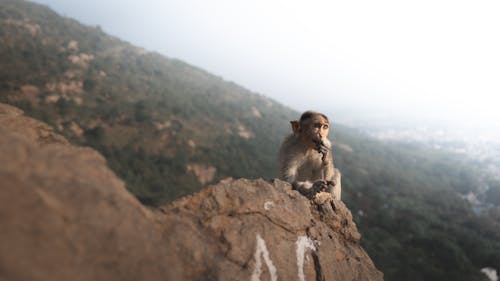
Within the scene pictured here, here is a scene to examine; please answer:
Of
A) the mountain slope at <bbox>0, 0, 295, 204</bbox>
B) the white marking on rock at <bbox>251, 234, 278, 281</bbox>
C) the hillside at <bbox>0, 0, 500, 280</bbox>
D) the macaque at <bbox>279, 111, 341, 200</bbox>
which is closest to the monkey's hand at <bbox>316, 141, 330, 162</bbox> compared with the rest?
the macaque at <bbox>279, 111, 341, 200</bbox>

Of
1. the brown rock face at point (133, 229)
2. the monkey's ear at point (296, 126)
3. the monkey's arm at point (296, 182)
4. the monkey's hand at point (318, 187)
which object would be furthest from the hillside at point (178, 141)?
the brown rock face at point (133, 229)

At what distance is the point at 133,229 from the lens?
73.9 inches

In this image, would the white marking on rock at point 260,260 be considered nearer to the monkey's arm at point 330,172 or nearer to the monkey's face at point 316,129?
the monkey's arm at point 330,172

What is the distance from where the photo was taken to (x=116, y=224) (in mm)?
1782

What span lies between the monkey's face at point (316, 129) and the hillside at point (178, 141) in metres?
14.9

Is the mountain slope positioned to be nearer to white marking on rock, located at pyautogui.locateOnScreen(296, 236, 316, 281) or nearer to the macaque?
the macaque

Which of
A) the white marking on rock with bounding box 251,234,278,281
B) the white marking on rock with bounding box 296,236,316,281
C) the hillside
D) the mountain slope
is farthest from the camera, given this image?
the mountain slope

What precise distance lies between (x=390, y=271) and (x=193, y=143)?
755 inches

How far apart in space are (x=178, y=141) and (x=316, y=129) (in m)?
24.8

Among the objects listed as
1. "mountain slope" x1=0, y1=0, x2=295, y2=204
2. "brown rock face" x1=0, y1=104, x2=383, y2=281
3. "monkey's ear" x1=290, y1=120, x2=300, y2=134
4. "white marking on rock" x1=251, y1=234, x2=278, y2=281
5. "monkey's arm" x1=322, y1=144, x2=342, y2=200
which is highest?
"monkey's ear" x1=290, y1=120, x2=300, y2=134

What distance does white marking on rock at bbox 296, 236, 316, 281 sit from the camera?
9.67ft

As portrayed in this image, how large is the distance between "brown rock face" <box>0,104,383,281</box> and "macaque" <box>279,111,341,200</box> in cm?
101

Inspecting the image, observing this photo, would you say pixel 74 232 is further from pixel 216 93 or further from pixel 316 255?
pixel 216 93

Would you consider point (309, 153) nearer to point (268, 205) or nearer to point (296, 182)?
point (296, 182)
